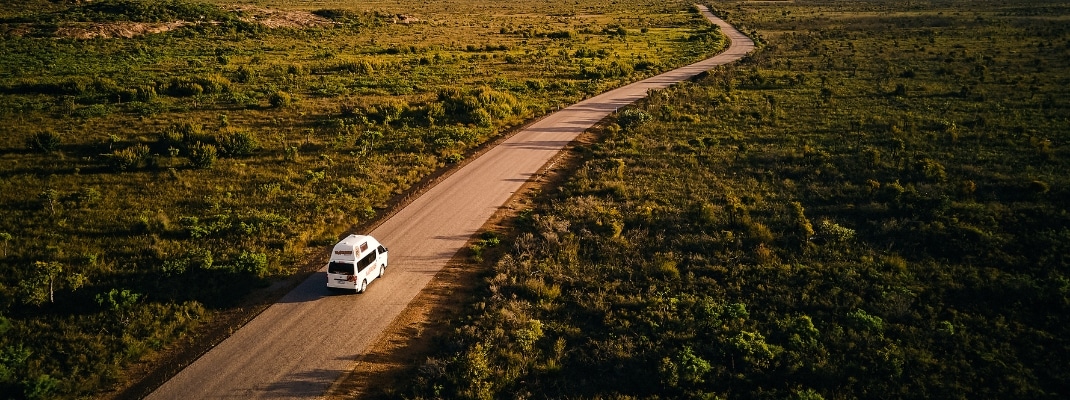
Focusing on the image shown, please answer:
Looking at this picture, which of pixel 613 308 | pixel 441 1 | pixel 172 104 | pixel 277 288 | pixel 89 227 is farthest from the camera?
pixel 441 1

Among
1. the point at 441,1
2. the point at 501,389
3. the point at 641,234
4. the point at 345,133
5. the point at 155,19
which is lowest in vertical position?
the point at 501,389

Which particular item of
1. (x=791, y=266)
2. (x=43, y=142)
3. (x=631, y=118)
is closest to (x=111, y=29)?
(x=43, y=142)

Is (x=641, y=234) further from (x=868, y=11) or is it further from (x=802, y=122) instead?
(x=868, y=11)

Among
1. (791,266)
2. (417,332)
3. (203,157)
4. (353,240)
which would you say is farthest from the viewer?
(203,157)

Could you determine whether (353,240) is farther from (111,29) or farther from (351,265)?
(111,29)

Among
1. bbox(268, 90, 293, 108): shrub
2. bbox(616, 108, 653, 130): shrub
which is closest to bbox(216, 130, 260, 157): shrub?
bbox(268, 90, 293, 108): shrub

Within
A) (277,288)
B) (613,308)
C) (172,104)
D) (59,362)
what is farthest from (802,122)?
(172,104)
